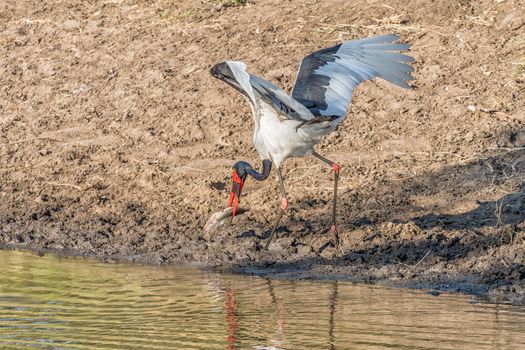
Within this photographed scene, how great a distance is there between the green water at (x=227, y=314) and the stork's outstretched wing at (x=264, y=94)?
1.30m

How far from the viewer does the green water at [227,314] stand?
6293 mm

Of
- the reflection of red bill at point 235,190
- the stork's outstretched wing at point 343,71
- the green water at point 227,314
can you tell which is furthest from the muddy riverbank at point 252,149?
the stork's outstretched wing at point 343,71

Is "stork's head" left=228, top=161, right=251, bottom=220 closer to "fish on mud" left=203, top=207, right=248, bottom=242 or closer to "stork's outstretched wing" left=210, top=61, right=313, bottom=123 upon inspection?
"fish on mud" left=203, top=207, right=248, bottom=242

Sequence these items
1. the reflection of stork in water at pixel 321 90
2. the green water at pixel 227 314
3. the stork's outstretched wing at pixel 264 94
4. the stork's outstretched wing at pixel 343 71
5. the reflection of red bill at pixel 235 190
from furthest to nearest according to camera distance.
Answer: the reflection of red bill at pixel 235 190 → the stork's outstretched wing at pixel 343 71 → the reflection of stork in water at pixel 321 90 → the stork's outstretched wing at pixel 264 94 → the green water at pixel 227 314

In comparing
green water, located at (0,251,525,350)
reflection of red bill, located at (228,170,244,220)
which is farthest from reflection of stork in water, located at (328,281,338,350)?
reflection of red bill, located at (228,170,244,220)

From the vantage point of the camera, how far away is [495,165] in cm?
932

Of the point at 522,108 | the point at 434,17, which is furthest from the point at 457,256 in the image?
the point at 434,17

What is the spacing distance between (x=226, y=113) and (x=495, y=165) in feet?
9.24

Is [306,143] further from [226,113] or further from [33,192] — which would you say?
[33,192]

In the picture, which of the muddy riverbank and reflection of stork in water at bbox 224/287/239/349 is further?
the muddy riverbank

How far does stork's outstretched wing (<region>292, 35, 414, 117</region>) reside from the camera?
8.52 meters

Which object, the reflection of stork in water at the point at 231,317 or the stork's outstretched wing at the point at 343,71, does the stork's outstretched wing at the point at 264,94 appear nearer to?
the stork's outstretched wing at the point at 343,71

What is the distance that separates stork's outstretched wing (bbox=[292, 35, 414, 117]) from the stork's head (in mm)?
905

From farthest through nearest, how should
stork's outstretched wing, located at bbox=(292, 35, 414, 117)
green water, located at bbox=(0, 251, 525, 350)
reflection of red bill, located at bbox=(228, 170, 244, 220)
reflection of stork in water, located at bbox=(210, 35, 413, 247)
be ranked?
1. reflection of red bill, located at bbox=(228, 170, 244, 220)
2. stork's outstretched wing, located at bbox=(292, 35, 414, 117)
3. reflection of stork in water, located at bbox=(210, 35, 413, 247)
4. green water, located at bbox=(0, 251, 525, 350)
